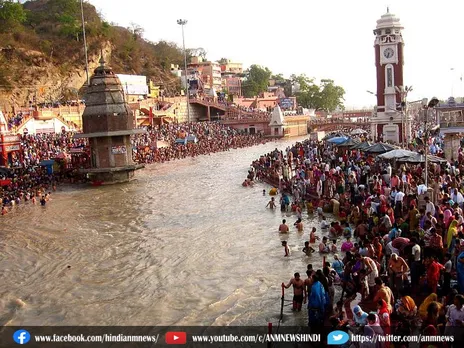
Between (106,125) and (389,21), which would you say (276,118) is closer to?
(389,21)

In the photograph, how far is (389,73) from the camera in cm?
3406

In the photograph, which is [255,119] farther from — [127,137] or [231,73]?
[231,73]

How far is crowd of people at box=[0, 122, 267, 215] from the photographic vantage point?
27.4 m

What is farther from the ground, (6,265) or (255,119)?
(255,119)

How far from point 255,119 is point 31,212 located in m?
46.9

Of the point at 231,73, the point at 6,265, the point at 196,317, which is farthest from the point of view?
the point at 231,73

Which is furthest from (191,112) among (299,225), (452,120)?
(299,225)

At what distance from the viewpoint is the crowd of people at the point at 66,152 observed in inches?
1080

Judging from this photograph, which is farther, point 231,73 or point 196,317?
point 231,73

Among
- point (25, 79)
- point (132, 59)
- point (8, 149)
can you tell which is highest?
point (132, 59)

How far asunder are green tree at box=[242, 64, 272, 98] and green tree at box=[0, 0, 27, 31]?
54224mm

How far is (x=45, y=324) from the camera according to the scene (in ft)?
34.8

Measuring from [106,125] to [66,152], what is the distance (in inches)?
305

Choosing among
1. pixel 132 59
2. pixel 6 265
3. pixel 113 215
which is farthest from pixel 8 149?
pixel 132 59
